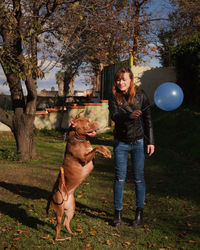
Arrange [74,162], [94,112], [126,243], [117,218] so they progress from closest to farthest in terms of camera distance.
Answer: [74,162] → [126,243] → [117,218] → [94,112]

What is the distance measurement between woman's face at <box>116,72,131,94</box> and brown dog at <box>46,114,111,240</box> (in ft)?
2.50

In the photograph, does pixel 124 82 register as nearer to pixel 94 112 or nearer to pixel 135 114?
pixel 135 114

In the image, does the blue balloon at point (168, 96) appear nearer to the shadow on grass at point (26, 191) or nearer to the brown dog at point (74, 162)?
the brown dog at point (74, 162)

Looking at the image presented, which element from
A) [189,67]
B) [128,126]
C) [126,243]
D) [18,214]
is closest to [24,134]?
[18,214]

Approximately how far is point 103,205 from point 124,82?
2.42 m

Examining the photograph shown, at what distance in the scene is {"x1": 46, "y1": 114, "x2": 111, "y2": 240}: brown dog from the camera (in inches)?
139

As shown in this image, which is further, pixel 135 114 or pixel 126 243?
pixel 126 243

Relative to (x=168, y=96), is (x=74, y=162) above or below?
below

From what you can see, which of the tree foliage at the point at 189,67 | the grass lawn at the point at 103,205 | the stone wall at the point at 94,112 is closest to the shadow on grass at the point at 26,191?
the grass lawn at the point at 103,205

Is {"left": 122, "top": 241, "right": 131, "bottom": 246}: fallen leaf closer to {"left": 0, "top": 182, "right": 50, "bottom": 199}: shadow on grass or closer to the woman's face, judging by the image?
the woman's face

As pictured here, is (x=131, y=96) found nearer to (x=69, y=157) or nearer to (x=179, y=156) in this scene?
(x=69, y=157)

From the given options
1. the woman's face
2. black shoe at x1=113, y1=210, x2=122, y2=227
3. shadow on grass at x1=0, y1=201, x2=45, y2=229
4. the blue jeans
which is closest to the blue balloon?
the woman's face

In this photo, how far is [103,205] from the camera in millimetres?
5199

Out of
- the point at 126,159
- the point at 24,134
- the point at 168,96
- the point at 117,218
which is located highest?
the point at 168,96
